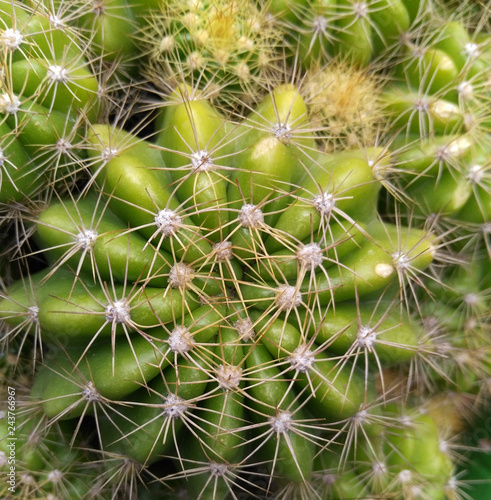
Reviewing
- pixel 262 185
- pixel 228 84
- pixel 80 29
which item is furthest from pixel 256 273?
pixel 80 29

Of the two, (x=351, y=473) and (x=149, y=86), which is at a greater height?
(x=149, y=86)

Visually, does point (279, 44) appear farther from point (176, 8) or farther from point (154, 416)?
point (154, 416)

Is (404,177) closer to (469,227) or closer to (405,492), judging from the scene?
(469,227)

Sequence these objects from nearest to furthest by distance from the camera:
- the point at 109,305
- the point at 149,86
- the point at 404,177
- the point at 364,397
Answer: the point at 109,305 → the point at 364,397 → the point at 404,177 → the point at 149,86

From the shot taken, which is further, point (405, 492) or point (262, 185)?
point (405, 492)

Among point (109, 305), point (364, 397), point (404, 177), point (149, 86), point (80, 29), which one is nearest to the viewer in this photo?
point (109, 305)

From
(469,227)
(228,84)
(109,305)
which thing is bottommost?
(109,305)
